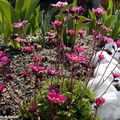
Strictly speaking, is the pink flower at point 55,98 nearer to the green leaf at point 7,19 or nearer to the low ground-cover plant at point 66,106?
the low ground-cover plant at point 66,106

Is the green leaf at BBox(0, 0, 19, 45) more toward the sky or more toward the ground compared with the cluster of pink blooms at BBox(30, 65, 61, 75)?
more toward the ground

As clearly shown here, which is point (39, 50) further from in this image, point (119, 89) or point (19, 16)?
point (119, 89)

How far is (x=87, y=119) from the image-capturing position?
9.07 ft

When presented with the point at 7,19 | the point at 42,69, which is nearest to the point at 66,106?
the point at 42,69

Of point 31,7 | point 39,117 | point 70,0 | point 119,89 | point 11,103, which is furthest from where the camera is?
point 70,0

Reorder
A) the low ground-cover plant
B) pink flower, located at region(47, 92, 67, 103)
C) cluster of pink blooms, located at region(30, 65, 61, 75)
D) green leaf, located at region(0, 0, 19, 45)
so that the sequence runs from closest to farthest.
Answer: pink flower, located at region(47, 92, 67, 103) < cluster of pink blooms, located at region(30, 65, 61, 75) < the low ground-cover plant < green leaf, located at region(0, 0, 19, 45)

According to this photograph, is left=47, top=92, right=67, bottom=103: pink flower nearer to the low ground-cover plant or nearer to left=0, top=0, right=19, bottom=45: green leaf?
the low ground-cover plant

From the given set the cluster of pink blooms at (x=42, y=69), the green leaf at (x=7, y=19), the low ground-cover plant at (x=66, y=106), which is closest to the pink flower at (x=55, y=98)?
the cluster of pink blooms at (x=42, y=69)

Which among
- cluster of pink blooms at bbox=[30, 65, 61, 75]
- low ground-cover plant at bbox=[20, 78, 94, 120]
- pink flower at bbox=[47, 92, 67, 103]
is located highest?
pink flower at bbox=[47, 92, 67, 103]

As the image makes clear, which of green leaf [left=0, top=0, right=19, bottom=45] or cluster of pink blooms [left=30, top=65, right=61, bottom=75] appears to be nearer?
cluster of pink blooms [left=30, top=65, right=61, bottom=75]

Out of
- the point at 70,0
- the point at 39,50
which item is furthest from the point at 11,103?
the point at 70,0

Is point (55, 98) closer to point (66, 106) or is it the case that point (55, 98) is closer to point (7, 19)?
point (66, 106)

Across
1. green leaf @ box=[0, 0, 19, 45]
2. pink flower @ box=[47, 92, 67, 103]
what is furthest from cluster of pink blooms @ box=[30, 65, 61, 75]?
green leaf @ box=[0, 0, 19, 45]

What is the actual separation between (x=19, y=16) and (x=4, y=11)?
0.38 m
